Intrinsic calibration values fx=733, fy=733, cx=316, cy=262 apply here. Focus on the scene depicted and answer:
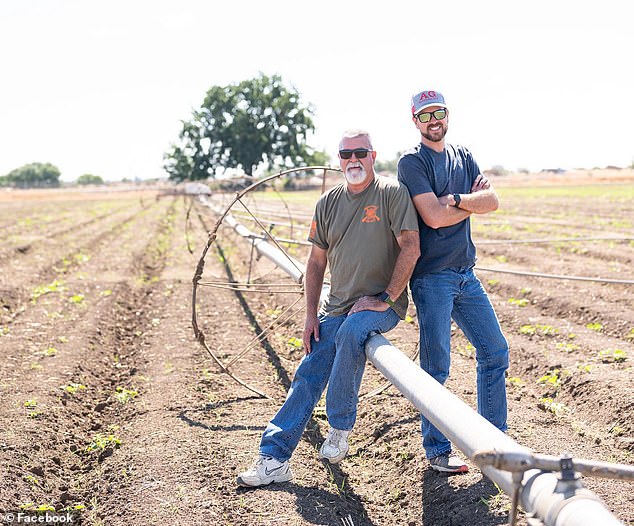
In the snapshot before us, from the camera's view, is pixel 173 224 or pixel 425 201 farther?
pixel 173 224

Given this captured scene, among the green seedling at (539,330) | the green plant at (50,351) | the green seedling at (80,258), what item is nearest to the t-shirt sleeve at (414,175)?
the green seedling at (539,330)

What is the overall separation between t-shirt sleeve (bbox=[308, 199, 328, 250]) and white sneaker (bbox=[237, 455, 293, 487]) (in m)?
1.20

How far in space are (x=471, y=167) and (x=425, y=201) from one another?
1.55 ft

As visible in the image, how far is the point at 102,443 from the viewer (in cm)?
479

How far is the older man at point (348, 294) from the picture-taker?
12.5ft

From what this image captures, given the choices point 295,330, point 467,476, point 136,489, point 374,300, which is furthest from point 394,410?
point 295,330

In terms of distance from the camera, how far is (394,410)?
5152 millimetres

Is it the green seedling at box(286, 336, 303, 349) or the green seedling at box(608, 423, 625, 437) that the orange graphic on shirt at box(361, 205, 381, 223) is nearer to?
the green seedling at box(608, 423, 625, 437)

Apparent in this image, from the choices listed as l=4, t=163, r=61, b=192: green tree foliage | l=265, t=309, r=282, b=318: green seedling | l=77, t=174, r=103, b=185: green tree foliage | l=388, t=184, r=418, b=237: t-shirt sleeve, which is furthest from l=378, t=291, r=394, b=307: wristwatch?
l=77, t=174, r=103, b=185: green tree foliage

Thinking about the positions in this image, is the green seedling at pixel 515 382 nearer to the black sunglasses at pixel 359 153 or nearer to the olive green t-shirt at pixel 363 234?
the olive green t-shirt at pixel 363 234

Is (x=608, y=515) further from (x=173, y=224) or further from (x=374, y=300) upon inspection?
(x=173, y=224)

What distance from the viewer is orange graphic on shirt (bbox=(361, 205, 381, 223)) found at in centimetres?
384

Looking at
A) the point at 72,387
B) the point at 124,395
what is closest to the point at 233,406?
the point at 124,395

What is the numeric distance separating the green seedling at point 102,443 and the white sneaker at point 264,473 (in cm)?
124
